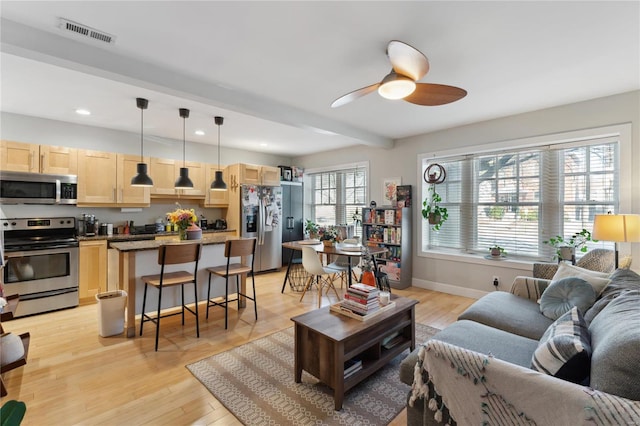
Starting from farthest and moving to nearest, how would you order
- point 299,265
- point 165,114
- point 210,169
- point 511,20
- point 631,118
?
point 299,265 → point 210,169 → point 165,114 → point 631,118 → point 511,20

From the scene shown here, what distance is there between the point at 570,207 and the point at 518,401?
3.56 metres

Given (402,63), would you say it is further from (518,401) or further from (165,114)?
(165,114)

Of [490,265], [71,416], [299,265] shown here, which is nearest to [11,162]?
[71,416]

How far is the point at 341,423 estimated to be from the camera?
1.79 meters

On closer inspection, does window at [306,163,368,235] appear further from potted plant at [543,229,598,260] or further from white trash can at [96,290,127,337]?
white trash can at [96,290,127,337]

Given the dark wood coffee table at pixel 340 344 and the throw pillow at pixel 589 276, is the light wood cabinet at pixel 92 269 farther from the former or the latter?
the throw pillow at pixel 589 276

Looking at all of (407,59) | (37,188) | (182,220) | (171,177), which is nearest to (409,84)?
(407,59)

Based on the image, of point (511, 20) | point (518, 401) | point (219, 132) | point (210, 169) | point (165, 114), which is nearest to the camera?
point (518, 401)

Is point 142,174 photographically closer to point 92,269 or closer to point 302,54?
point 92,269

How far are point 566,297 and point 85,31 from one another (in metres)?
3.92

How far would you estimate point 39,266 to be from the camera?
11.6 feet

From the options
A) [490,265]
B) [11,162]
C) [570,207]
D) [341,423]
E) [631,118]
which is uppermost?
[631,118]

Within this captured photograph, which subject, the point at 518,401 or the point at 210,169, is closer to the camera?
the point at 518,401

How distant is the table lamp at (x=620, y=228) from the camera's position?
2553mm
